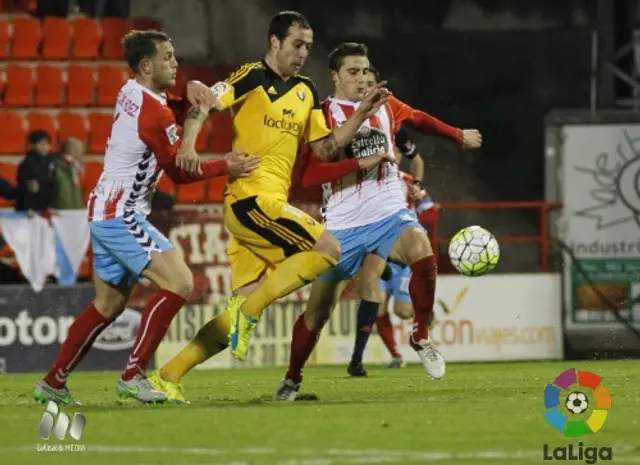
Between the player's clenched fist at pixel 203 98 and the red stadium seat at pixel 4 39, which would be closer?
the player's clenched fist at pixel 203 98

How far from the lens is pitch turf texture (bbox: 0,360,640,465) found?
19.6ft

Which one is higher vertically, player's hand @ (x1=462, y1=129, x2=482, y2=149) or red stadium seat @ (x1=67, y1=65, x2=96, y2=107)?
red stadium seat @ (x1=67, y1=65, x2=96, y2=107)

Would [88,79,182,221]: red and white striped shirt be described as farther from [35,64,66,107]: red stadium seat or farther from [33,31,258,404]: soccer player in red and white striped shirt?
[35,64,66,107]: red stadium seat

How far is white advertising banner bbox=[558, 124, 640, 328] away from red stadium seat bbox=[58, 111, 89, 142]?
5525 mm

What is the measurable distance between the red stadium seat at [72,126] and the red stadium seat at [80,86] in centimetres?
24

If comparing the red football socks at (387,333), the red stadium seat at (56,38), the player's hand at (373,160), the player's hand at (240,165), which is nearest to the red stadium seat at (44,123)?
the red stadium seat at (56,38)

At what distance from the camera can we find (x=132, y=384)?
335 inches

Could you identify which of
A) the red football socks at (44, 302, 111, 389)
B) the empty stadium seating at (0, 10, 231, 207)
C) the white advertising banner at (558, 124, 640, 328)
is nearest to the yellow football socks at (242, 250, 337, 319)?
the red football socks at (44, 302, 111, 389)

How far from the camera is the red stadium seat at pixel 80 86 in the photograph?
60.3 ft

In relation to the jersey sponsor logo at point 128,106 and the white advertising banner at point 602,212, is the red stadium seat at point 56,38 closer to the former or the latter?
the white advertising banner at point 602,212

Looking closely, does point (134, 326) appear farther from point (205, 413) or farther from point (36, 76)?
point (205, 413)

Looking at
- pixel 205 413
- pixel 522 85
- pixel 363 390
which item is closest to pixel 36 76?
pixel 522 85

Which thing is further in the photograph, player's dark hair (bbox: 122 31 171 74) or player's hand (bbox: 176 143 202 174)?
player's dark hair (bbox: 122 31 171 74)

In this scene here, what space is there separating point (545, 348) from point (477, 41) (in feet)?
16.2
